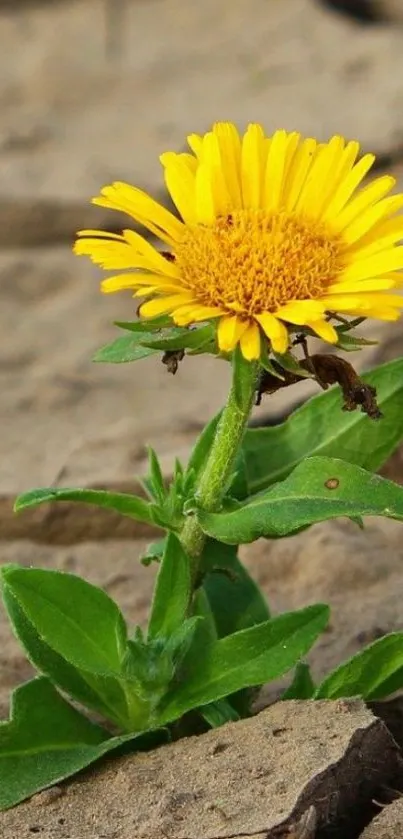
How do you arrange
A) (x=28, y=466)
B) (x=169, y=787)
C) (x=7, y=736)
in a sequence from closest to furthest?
(x=169, y=787)
(x=7, y=736)
(x=28, y=466)

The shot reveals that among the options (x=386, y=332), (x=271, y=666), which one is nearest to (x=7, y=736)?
(x=271, y=666)

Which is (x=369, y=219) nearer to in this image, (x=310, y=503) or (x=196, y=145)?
(x=196, y=145)

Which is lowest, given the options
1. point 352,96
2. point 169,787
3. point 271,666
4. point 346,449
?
point 169,787

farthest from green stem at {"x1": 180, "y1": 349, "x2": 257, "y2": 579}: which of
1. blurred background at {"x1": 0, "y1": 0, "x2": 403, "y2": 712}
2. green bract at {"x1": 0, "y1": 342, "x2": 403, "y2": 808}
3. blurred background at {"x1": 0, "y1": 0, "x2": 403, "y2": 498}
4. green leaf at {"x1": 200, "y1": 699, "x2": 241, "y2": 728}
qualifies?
blurred background at {"x1": 0, "y1": 0, "x2": 403, "y2": 498}

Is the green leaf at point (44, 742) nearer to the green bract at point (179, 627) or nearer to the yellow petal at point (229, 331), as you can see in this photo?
the green bract at point (179, 627)

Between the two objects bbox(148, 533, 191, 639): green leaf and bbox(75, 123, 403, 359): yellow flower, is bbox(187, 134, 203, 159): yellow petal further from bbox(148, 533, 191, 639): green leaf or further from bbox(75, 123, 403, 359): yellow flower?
bbox(148, 533, 191, 639): green leaf

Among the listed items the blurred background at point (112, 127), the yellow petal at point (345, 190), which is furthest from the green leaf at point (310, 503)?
the blurred background at point (112, 127)

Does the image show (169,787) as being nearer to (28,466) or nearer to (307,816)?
(307,816)

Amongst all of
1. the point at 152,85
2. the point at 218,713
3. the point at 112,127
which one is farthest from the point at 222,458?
the point at 152,85
